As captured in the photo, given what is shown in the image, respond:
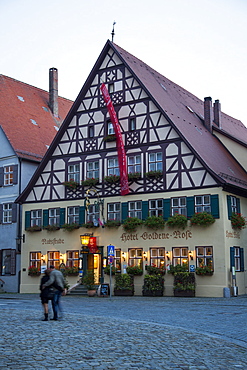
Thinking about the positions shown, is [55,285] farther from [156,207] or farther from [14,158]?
[14,158]

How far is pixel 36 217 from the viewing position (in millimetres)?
34156

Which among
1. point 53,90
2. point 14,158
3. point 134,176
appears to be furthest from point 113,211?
point 53,90

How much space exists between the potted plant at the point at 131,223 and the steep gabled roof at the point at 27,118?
10.4m

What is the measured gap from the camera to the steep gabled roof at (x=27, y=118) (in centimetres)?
3781

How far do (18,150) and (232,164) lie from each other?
1454 centimetres

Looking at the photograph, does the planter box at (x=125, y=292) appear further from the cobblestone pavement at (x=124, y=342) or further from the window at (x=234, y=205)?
the cobblestone pavement at (x=124, y=342)

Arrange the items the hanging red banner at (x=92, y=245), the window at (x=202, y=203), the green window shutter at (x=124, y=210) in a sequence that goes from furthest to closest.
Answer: the hanging red banner at (x=92, y=245) < the green window shutter at (x=124, y=210) < the window at (x=202, y=203)

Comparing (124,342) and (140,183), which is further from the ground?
(140,183)

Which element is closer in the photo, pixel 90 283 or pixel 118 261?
pixel 90 283

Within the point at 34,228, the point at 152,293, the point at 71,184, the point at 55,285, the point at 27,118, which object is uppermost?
the point at 27,118

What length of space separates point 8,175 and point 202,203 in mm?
15097

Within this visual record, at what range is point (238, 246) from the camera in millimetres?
29109

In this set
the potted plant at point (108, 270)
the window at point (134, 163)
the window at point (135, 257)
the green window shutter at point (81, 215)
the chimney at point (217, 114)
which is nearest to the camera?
the window at point (135, 257)

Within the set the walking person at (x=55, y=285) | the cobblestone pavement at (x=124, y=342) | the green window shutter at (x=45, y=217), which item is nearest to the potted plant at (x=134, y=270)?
the green window shutter at (x=45, y=217)
